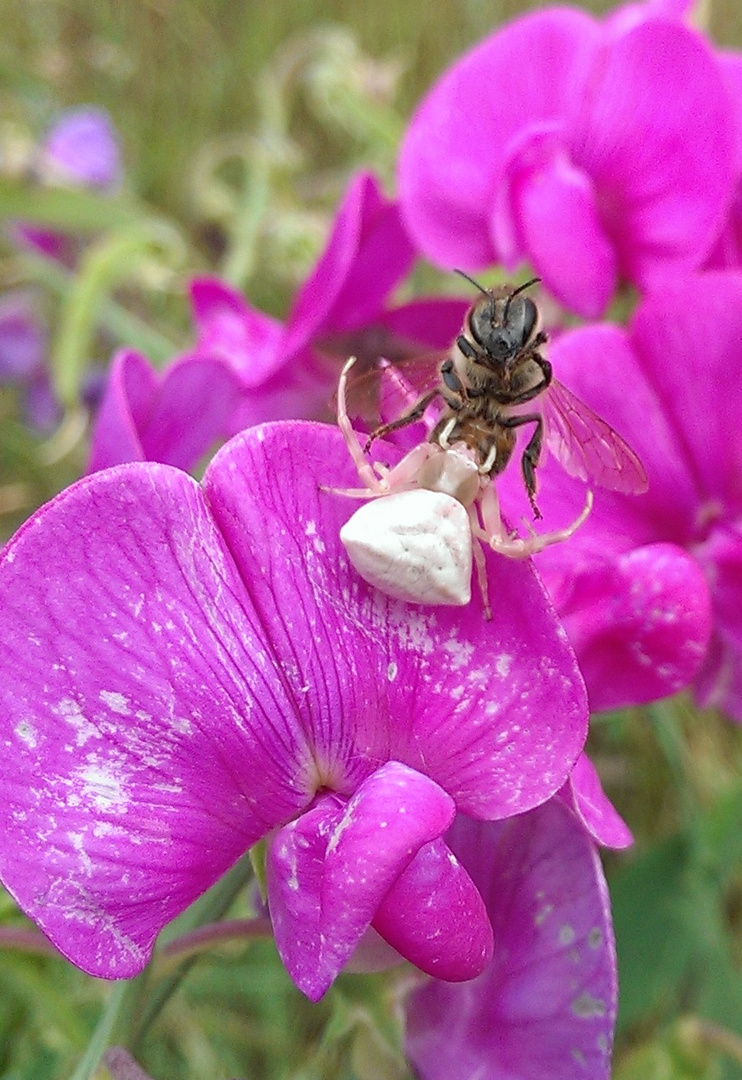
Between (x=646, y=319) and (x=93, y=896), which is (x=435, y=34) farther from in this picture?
(x=93, y=896)

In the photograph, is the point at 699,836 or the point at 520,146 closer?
the point at 520,146

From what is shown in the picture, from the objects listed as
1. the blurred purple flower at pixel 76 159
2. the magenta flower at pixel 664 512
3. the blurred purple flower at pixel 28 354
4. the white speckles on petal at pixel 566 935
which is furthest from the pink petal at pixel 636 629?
the blurred purple flower at pixel 28 354

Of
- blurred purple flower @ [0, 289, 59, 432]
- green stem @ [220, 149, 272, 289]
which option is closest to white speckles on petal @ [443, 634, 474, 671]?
green stem @ [220, 149, 272, 289]

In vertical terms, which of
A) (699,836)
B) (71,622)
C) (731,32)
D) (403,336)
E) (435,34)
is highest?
(71,622)

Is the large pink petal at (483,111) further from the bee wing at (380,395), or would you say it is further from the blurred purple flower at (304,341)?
the bee wing at (380,395)

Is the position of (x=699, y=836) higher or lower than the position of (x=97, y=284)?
lower

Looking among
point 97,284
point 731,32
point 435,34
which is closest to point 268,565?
point 97,284

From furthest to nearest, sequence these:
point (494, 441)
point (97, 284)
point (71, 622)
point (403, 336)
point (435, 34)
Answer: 1. point (435, 34)
2. point (97, 284)
3. point (403, 336)
4. point (494, 441)
5. point (71, 622)

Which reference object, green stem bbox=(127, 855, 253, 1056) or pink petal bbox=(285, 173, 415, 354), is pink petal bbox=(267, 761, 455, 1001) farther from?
pink petal bbox=(285, 173, 415, 354)

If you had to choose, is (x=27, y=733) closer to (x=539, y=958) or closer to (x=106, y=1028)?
(x=106, y=1028)
